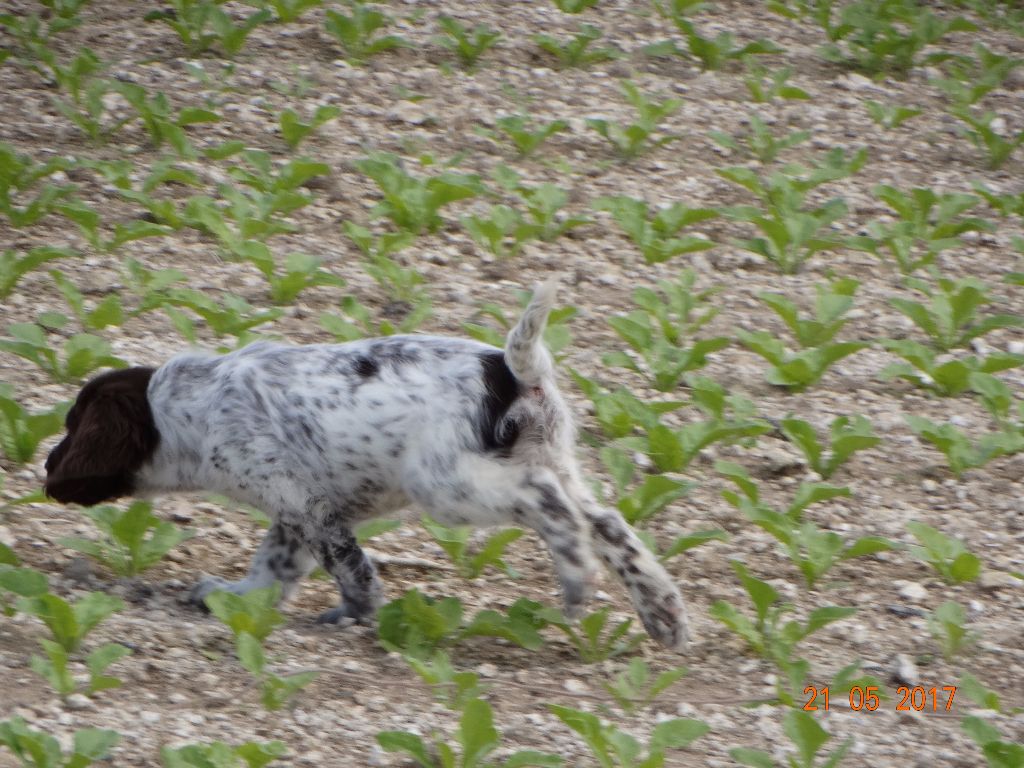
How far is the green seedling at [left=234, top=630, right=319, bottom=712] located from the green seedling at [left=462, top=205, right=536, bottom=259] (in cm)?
365

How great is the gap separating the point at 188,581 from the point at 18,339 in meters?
1.60

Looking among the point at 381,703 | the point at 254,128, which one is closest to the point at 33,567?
the point at 381,703

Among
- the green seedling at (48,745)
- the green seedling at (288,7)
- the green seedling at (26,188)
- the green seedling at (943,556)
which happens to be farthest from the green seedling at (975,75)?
the green seedling at (48,745)

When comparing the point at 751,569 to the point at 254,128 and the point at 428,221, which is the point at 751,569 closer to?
the point at 428,221

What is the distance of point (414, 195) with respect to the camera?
26.3 ft

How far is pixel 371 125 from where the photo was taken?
9.10 metres

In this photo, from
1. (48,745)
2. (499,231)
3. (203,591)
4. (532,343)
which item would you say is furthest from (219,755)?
(499,231)

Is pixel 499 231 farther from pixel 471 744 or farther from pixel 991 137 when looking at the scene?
pixel 471 744

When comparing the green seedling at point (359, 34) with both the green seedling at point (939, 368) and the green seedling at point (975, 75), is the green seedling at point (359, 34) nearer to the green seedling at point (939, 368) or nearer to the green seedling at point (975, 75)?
the green seedling at point (975, 75)

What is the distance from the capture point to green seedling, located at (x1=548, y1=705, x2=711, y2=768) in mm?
4098

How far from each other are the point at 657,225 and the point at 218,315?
263cm

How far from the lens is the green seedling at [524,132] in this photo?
8844 millimetres

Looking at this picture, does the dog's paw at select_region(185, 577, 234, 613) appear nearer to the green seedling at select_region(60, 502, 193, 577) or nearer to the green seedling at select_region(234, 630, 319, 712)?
the green seedling at select_region(60, 502, 193, 577)

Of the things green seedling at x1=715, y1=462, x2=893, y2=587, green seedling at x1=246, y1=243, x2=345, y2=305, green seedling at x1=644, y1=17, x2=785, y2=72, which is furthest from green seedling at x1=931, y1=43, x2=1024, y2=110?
green seedling at x1=715, y1=462, x2=893, y2=587
